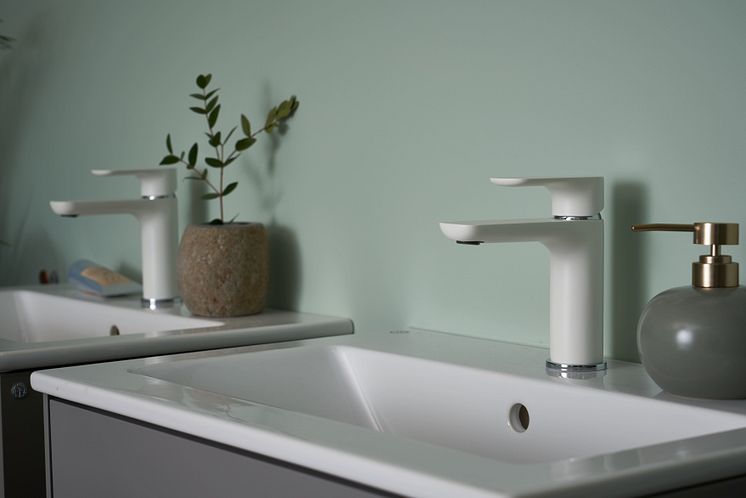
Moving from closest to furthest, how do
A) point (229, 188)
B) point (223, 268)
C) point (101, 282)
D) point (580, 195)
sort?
1. point (580, 195)
2. point (223, 268)
3. point (229, 188)
4. point (101, 282)

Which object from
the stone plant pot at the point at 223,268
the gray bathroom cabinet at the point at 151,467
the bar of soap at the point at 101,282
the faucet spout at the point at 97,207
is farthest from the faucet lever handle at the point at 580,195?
the bar of soap at the point at 101,282

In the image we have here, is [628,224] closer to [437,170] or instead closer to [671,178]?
[671,178]

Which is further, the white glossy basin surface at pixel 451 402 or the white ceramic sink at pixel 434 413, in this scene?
the white glossy basin surface at pixel 451 402

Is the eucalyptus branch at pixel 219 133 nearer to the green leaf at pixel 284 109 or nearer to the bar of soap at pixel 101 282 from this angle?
the green leaf at pixel 284 109

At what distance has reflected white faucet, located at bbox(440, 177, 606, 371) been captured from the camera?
1.01m

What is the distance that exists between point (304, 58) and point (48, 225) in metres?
1.01

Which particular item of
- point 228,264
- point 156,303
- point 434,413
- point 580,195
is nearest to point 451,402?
point 434,413

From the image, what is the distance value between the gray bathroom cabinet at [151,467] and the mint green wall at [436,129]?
18.7 inches

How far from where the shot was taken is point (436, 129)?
129 cm

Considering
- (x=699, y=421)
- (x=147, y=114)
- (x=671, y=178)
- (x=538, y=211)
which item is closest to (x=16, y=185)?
(x=147, y=114)

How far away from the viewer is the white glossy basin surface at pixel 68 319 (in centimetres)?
155

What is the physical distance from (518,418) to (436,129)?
1.40 ft

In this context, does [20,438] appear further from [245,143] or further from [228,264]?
[245,143]

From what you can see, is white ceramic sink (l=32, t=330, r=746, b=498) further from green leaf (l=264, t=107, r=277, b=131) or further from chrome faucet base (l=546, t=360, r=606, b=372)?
green leaf (l=264, t=107, r=277, b=131)
